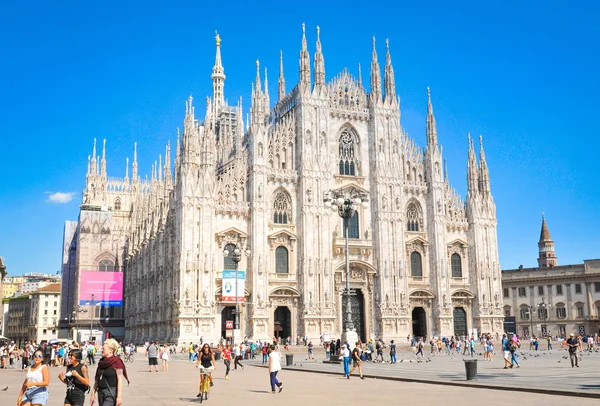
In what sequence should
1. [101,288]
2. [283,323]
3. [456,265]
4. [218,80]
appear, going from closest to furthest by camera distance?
[283,323] < [456,265] < [101,288] < [218,80]

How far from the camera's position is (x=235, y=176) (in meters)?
54.9

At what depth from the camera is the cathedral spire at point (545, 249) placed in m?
117

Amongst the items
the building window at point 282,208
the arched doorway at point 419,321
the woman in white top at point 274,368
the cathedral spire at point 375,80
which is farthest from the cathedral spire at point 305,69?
the woman in white top at point 274,368

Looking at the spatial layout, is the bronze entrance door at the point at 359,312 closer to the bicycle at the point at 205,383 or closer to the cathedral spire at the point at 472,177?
the cathedral spire at the point at 472,177

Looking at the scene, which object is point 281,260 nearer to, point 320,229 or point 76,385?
point 320,229

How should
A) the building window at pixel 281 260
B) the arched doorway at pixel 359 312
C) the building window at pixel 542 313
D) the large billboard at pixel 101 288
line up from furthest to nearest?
the building window at pixel 542 313 < the large billboard at pixel 101 288 < the arched doorway at pixel 359 312 < the building window at pixel 281 260

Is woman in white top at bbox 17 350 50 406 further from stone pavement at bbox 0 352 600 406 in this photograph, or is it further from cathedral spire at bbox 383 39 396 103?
cathedral spire at bbox 383 39 396 103

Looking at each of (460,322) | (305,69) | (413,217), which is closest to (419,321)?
(460,322)

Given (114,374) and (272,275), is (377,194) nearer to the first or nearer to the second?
(272,275)

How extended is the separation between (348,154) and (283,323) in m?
15.8

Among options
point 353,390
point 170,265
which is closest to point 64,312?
point 170,265

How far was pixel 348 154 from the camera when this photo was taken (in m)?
59.8

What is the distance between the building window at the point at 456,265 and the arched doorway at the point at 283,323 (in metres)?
16.1

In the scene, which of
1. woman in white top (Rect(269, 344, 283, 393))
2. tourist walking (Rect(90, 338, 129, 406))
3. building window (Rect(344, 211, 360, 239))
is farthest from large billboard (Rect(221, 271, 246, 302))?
tourist walking (Rect(90, 338, 129, 406))
